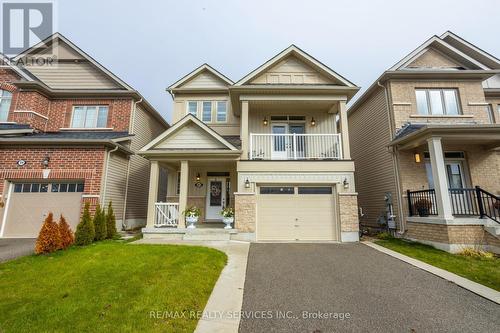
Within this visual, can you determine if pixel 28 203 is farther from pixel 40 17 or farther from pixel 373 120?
pixel 373 120

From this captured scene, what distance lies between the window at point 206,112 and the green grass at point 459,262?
986cm

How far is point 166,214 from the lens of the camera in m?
9.64

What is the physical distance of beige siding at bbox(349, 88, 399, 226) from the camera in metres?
10.8

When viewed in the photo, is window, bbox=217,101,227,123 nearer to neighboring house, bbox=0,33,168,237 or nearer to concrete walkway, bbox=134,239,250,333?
neighboring house, bbox=0,33,168,237

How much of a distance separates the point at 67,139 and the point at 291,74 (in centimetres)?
1006

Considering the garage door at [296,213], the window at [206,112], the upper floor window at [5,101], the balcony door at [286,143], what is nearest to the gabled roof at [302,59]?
the balcony door at [286,143]

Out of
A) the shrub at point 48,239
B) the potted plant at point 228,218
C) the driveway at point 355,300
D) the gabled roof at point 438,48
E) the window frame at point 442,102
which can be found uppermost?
the gabled roof at point 438,48

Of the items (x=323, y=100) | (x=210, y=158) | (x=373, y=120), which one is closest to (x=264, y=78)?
(x=323, y=100)

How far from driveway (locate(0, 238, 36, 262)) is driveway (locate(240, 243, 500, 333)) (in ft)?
21.6

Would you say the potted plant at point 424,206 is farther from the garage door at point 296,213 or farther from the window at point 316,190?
the window at point 316,190

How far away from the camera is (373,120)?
39.3ft

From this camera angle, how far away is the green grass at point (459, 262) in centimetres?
534

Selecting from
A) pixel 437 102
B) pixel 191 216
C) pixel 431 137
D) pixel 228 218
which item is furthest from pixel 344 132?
pixel 191 216

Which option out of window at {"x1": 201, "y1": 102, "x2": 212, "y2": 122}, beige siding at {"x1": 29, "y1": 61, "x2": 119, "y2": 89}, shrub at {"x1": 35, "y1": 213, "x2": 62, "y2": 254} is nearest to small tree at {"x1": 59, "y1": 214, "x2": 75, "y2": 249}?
shrub at {"x1": 35, "y1": 213, "x2": 62, "y2": 254}
